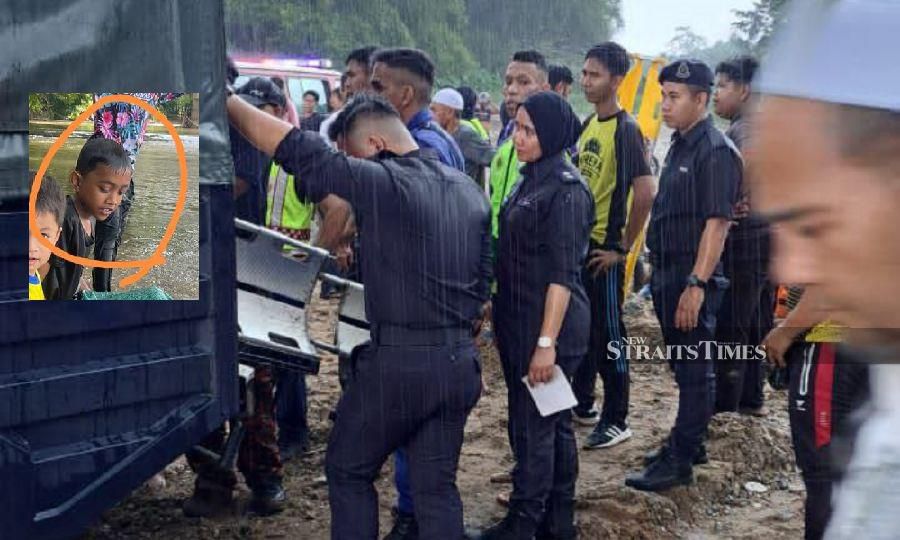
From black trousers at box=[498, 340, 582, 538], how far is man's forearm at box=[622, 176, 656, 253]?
1.45 metres

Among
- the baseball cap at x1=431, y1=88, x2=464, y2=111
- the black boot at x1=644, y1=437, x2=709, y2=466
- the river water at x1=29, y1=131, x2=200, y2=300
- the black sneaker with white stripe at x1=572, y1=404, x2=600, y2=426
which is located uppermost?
the river water at x1=29, y1=131, x2=200, y2=300

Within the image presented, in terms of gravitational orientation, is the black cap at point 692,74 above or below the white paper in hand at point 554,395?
above

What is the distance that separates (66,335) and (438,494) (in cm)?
129

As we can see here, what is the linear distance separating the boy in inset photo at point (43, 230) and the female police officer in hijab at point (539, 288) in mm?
1842

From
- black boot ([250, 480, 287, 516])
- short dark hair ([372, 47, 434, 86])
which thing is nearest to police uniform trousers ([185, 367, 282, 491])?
black boot ([250, 480, 287, 516])

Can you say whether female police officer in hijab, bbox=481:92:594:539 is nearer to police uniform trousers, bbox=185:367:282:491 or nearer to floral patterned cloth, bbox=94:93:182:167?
police uniform trousers, bbox=185:367:282:491

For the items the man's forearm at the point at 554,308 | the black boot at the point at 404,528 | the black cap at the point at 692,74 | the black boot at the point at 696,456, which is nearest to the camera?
the man's forearm at the point at 554,308

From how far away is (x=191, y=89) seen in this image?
9.14 ft

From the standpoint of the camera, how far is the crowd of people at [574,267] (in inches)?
34.9

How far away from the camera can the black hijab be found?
399 cm

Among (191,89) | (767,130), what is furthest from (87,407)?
(767,130)

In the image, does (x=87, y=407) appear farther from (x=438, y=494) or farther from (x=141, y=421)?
(x=438, y=494)

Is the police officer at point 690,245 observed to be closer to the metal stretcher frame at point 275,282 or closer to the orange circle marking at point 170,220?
the metal stretcher frame at point 275,282

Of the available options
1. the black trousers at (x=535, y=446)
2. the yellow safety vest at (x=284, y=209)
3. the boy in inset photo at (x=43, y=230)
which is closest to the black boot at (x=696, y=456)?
the black trousers at (x=535, y=446)
